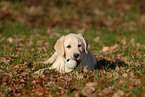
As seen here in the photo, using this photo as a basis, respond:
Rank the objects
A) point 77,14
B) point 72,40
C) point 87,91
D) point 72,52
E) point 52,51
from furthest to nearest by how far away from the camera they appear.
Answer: point 77,14 → point 52,51 → point 72,40 → point 72,52 → point 87,91

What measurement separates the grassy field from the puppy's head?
0.43 m

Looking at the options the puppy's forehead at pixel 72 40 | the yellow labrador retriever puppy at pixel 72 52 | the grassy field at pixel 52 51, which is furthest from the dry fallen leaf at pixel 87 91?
the puppy's forehead at pixel 72 40

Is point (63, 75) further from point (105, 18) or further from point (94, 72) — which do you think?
point (105, 18)

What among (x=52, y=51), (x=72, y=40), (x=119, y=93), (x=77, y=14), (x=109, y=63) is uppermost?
(x=77, y=14)

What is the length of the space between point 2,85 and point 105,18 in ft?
35.8

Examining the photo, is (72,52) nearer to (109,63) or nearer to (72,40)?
(72,40)

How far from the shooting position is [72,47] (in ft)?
13.4

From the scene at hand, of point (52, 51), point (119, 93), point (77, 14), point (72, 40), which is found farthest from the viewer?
point (77, 14)

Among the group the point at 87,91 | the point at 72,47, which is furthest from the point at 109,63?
the point at 87,91

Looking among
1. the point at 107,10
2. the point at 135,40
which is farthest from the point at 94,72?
the point at 107,10

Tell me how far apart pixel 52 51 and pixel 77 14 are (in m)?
7.92

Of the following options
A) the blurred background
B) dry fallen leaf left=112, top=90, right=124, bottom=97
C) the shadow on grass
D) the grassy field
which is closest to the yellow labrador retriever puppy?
the grassy field

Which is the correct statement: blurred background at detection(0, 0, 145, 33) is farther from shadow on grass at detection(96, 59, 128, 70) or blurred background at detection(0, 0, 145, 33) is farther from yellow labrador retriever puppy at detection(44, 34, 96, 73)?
yellow labrador retriever puppy at detection(44, 34, 96, 73)

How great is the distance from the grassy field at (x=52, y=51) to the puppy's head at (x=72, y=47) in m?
0.43
